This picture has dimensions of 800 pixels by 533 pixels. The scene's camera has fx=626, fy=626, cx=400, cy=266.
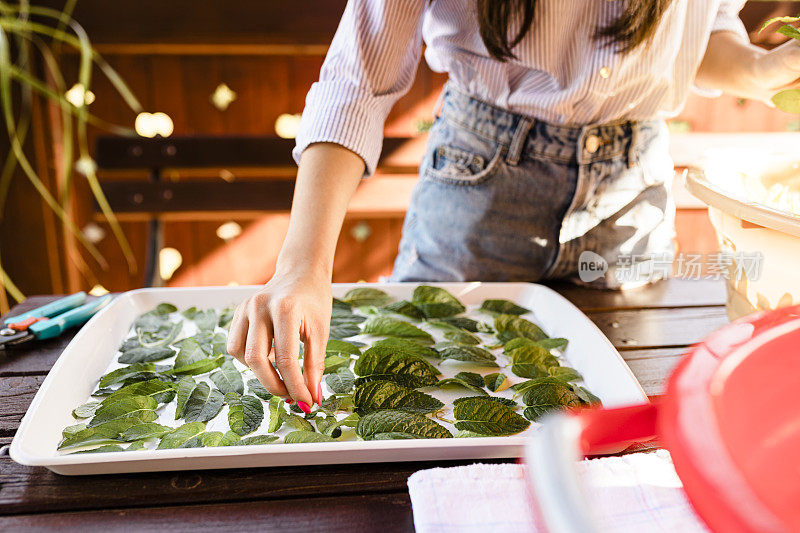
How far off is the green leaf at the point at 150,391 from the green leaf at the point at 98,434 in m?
0.05

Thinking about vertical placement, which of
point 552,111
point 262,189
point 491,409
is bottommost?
point 262,189

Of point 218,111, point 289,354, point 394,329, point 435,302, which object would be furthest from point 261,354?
point 218,111

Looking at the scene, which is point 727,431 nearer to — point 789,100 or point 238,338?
point 238,338

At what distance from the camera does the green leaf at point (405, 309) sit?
0.81 meters

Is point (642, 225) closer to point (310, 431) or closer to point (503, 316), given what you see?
point (503, 316)

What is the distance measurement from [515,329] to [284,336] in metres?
0.33

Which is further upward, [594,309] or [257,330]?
[257,330]

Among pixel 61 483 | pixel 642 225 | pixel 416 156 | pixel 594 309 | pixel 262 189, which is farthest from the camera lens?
pixel 416 156

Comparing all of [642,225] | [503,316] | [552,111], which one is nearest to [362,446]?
[503,316]

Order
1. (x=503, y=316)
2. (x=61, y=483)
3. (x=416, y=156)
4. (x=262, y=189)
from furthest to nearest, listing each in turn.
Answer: (x=416, y=156) → (x=262, y=189) → (x=503, y=316) → (x=61, y=483)

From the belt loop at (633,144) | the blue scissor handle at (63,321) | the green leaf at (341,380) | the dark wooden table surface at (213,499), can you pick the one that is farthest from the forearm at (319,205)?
the belt loop at (633,144)

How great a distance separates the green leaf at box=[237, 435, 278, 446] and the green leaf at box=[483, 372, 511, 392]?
217mm

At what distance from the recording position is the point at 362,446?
0.50m

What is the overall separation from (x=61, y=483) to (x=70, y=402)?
0.37ft
